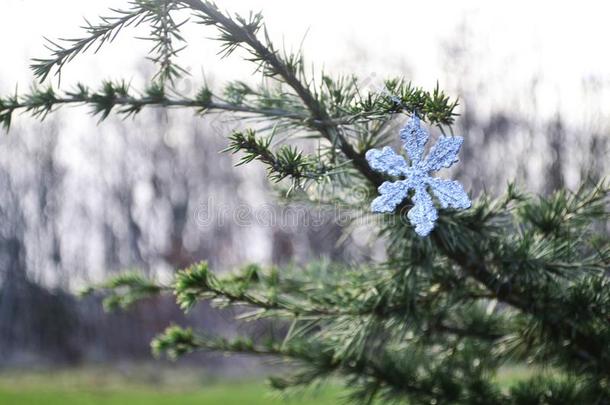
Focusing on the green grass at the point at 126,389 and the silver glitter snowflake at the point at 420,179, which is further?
the green grass at the point at 126,389

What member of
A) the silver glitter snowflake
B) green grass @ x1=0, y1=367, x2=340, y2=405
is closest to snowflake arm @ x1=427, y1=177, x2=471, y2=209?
the silver glitter snowflake

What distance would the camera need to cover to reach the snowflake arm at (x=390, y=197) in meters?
0.94

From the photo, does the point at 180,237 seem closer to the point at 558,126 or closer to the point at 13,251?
the point at 13,251

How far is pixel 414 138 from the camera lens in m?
0.95

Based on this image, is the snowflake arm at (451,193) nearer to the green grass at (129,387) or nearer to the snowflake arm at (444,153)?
the snowflake arm at (444,153)

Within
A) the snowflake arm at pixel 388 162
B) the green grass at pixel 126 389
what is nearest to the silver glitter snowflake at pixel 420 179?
the snowflake arm at pixel 388 162

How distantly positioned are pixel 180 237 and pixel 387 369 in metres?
16.8

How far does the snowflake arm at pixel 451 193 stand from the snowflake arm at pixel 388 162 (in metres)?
0.05

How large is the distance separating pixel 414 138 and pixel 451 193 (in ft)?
0.31

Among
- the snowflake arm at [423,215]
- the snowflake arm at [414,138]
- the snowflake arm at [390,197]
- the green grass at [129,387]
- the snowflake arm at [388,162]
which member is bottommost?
the green grass at [129,387]

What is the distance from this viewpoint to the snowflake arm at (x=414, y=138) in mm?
950

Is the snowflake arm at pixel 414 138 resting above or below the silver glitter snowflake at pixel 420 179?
above

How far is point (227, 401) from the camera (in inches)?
323

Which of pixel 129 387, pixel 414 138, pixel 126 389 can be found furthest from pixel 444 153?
pixel 129 387
